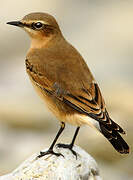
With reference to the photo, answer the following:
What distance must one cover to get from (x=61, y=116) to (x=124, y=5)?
43.3 feet

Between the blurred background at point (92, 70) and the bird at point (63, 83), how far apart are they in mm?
5668

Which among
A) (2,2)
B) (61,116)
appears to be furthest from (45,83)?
(2,2)

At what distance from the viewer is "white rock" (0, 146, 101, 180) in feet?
31.8

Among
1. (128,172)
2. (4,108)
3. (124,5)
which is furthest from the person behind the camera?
(124,5)

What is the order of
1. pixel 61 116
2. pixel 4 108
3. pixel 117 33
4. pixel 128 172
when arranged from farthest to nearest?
pixel 117 33
pixel 4 108
pixel 128 172
pixel 61 116

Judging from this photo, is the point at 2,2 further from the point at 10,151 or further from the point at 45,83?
the point at 45,83

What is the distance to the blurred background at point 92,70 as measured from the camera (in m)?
16.3

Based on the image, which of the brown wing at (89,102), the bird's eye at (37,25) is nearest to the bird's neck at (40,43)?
the bird's eye at (37,25)

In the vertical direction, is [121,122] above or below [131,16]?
below

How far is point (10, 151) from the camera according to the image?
659 inches

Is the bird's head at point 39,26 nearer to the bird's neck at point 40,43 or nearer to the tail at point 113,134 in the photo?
the bird's neck at point 40,43

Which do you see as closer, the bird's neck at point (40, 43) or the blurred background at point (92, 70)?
the bird's neck at point (40, 43)

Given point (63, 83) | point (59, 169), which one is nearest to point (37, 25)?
point (63, 83)

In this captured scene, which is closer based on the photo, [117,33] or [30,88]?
[30,88]
